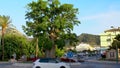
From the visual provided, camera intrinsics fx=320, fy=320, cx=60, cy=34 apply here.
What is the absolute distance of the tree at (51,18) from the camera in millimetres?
52375

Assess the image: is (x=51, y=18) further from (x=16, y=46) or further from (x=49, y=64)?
(x=16, y=46)

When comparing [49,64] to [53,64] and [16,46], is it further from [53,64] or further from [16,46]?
[16,46]

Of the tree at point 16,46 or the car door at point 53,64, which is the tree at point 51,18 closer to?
the car door at point 53,64

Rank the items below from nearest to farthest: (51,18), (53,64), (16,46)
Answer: (53,64) < (51,18) < (16,46)

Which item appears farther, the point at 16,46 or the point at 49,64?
the point at 16,46

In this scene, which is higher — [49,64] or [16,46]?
[16,46]

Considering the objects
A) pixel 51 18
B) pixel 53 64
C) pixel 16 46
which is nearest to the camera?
pixel 53 64

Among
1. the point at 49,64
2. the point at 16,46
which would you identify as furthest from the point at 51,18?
the point at 16,46

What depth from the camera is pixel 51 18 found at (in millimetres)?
52781

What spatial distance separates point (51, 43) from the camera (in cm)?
5231

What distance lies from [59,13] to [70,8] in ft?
6.57

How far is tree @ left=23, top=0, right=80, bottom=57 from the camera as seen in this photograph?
172 feet

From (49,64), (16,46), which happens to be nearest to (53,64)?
(49,64)

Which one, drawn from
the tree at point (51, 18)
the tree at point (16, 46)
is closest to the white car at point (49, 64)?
the tree at point (51, 18)
